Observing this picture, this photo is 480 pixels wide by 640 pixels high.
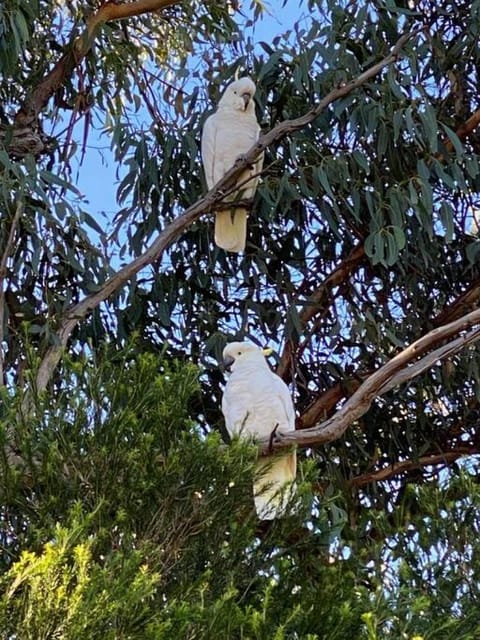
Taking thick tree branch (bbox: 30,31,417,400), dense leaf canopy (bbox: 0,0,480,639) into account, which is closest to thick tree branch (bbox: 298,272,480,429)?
dense leaf canopy (bbox: 0,0,480,639)

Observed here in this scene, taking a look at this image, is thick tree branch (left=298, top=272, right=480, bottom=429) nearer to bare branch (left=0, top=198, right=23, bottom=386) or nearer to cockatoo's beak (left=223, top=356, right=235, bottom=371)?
cockatoo's beak (left=223, top=356, right=235, bottom=371)

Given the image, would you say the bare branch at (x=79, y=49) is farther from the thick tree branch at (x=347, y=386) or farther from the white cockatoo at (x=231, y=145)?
the thick tree branch at (x=347, y=386)

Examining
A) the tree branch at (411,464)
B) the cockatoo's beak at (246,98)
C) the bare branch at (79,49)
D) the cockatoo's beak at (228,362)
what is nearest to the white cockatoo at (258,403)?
the cockatoo's beak at (228,362)

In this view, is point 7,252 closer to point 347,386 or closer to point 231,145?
point 231,145

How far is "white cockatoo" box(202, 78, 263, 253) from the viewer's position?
346cm

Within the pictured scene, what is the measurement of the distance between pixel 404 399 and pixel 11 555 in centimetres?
185

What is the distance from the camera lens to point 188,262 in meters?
3.71

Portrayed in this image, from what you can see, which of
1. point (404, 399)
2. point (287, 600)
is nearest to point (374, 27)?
point (404, 399)

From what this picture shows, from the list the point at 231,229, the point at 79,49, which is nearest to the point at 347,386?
the point at 231,229

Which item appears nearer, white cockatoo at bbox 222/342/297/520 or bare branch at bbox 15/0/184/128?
white cockatoo at bbox 222/342/297/520

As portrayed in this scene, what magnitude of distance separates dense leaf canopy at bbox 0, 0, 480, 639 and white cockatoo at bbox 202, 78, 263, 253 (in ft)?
0.28

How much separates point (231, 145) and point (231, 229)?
0.29 meters

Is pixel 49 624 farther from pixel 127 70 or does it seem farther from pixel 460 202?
pixel 127 70

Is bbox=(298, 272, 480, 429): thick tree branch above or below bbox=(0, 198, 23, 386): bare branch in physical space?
below
